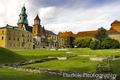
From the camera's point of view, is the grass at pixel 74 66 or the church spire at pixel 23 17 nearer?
the grass at pixel 74 66

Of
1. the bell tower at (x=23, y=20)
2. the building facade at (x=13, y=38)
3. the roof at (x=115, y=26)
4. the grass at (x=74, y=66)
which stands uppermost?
the bell tower at (x=23, y=20)

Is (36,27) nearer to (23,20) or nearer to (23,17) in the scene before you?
(23,20)

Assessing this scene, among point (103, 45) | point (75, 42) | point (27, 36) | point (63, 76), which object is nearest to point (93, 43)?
point (103, 45)

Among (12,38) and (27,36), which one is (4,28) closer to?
(12,38)

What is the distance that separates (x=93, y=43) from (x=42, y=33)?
8103 centimetres

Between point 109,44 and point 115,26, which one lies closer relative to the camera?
point 109,44

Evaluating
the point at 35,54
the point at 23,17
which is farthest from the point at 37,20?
the point at 35,54

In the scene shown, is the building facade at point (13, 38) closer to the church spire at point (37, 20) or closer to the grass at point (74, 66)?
the church spire at point (37, 20)

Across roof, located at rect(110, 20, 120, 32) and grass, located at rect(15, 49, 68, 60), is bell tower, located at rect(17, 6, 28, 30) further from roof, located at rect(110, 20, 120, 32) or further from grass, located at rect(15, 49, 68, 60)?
grass, located at rect(15, 49, 68, 60)

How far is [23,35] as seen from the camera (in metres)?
147

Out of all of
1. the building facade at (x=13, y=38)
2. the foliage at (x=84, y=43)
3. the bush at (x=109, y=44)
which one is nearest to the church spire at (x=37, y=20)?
the building facade at (x=13, y=38)

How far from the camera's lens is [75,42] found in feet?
Result: 509

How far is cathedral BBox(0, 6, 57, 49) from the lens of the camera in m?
134

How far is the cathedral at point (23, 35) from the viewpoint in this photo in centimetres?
13425
